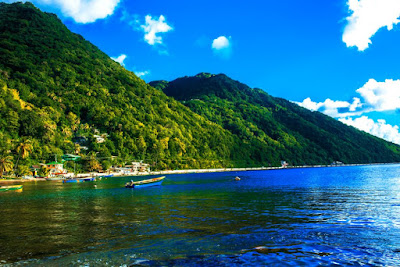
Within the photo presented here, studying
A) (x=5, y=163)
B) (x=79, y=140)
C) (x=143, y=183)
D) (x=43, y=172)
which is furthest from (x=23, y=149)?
(x=143, y=183)

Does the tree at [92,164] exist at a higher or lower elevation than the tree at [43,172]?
higher

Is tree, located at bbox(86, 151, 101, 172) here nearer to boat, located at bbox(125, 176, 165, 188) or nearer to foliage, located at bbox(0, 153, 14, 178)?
foliage, located at bbox(0, 153, 14, 178)

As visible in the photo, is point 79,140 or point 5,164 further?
point 79,140

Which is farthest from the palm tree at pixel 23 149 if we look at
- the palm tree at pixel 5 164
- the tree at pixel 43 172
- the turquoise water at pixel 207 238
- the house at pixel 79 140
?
the turquoise water at pixel 207 238

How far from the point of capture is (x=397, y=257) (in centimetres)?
1469

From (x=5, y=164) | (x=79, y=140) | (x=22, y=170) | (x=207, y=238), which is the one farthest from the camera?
(x=79, y=140)

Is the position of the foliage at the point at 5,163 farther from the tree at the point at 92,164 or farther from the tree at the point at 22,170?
the tree at the point at 92,164

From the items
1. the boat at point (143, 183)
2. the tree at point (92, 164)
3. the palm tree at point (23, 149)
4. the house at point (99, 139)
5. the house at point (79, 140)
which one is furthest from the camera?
the house at point (99, 139)

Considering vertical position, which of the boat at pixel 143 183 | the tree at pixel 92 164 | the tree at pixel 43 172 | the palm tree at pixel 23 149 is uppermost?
the palm tree at pixel 23 149

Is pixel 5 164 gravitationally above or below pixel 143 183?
above

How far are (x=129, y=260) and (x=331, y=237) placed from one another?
1257 centimetres

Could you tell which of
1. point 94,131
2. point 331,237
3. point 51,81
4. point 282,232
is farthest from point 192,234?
point 51,81

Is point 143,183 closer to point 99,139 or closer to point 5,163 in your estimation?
point 5,163

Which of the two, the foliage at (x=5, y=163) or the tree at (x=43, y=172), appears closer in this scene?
the foliage at (x=5, y=163)
